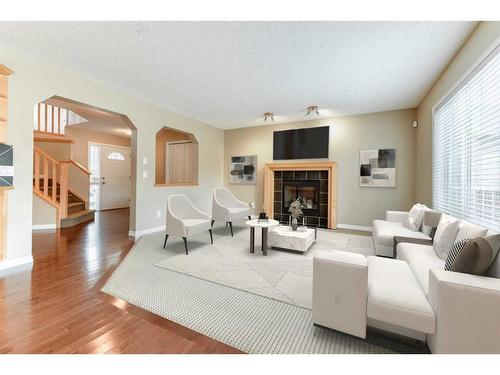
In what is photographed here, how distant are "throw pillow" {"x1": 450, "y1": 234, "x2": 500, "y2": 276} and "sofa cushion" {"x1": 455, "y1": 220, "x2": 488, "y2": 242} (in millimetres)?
463

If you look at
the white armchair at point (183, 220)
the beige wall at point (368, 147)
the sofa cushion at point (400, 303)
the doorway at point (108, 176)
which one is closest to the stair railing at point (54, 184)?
the doorway at point (108, 176)

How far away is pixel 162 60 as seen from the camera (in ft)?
9.25

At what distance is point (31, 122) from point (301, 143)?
4936 mm

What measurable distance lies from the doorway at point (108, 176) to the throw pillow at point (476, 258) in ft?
27.6

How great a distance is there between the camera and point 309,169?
18.0 ft

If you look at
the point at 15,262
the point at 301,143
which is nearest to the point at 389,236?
the point at 301,143

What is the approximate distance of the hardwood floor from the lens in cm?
140

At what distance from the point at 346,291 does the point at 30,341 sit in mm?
2067

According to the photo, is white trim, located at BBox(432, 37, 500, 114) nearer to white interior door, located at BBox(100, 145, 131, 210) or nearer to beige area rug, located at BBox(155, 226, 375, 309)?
beige area rug, located at BBox(155, 226, 375, 309)

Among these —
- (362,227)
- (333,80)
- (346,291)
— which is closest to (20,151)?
(346,291)

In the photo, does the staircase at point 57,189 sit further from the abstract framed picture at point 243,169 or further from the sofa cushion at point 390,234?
the sofa cushion at point 390,234

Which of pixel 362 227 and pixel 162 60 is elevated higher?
pixel 162 60

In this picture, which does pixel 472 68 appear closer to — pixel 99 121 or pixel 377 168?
pixel 377 168

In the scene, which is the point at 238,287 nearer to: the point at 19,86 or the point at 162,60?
the point at 162,60
